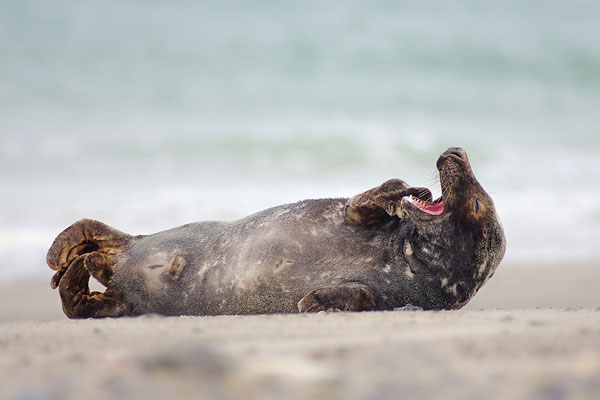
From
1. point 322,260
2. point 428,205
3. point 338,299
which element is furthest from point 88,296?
point 428,205

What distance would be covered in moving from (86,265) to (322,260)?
5.79 ft

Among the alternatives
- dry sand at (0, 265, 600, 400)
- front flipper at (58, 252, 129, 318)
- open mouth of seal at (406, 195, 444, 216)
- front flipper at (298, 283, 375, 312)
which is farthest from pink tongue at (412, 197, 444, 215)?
front flipper at (58, 252, 129, 318)

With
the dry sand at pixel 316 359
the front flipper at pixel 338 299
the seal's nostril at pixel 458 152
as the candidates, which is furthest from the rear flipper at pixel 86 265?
the seal's nostril at pixel 458 152

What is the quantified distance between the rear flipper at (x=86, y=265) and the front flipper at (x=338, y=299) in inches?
66.8

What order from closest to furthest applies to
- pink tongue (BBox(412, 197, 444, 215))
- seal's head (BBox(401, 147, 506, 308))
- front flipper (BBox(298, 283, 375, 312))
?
front flipper (BBox(298, 283, 375, 312)) → seal's head (BBox(401, 147, 506, 308)) → pink tongue (BBox(412, 197, 444, 215))

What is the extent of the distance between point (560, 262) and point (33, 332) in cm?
806

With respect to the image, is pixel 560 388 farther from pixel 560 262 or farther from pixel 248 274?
pixel 560 262

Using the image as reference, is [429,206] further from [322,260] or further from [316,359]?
[316,359]

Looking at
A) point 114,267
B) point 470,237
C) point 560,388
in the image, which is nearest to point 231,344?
point 560,388

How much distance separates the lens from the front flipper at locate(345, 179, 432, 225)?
13.1 ft

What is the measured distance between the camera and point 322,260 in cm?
398

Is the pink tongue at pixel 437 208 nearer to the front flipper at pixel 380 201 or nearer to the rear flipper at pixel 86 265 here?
the front flipper at pixel 380 201

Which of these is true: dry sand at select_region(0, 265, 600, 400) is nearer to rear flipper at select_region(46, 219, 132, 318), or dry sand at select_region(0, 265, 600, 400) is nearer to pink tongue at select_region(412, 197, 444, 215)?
pink tongue at select_region(412, 197, 444, 215)

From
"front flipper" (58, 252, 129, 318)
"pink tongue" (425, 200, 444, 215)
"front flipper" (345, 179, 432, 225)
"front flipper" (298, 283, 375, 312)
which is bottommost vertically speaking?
"front flipper" (298, 283, 375, 312)
